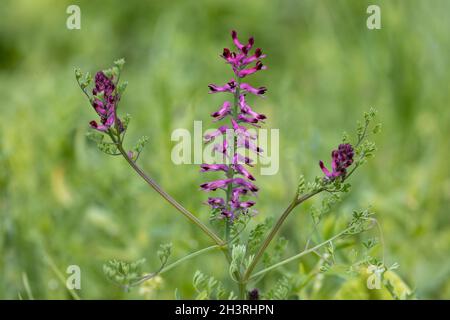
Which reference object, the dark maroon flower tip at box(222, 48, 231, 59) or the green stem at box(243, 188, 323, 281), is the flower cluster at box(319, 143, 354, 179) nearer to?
the green stem at box(243, 188, 323, 281)

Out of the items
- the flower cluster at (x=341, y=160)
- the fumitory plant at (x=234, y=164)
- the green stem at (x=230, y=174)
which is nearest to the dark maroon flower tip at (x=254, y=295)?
the fumitory plant at (x=234, y=164)

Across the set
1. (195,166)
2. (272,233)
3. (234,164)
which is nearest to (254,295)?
(272,233)

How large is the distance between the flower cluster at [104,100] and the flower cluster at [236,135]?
7.0 inches

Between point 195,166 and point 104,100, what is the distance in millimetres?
1301

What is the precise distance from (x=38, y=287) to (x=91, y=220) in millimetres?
326

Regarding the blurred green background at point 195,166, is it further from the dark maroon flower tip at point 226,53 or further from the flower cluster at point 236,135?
the dark maroon flower tip at point 226,53

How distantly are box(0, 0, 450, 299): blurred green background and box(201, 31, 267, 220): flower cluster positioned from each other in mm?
547

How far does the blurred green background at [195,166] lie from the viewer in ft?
7.27

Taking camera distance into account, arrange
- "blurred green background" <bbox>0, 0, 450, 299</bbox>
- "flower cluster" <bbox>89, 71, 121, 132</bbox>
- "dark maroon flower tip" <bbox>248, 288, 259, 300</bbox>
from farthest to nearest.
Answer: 1. "blurred green background" <bbox>0, 0, 450, 299</bbox>
2. "dark maroon flower tip" <bbox>248, 288, 259, 300</bbox>
3. "flower cluster" <bbox>89, 71, 121, 132</bbox>

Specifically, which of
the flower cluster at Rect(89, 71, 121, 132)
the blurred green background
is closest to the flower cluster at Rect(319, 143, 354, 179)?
the flower cluster at Rect(89, 71, 121, 132)

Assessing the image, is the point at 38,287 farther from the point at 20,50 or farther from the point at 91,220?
the point at 20,50

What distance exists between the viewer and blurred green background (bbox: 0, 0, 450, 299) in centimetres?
222
